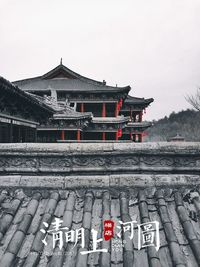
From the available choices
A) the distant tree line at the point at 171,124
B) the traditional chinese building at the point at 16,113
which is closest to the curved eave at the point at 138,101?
the traditional chinese building at the point at 16,113

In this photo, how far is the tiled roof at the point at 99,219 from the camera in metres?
2.26

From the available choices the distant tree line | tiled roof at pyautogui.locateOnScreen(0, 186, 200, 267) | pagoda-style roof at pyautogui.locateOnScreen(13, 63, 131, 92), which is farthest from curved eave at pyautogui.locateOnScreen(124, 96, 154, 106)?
the distant tree line

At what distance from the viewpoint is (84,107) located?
2672 cm

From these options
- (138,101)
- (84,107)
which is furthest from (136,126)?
(84,107)

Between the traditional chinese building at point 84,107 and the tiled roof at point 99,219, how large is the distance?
13.9 metres

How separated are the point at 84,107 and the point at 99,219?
24312 millimetres

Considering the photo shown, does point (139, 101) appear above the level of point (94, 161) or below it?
above

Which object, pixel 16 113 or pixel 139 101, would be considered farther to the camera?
pixel 139 101

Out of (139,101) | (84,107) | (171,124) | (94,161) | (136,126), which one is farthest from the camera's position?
(171,124)

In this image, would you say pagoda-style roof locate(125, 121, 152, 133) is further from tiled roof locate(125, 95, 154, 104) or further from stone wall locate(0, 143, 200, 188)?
stone wall locate(0, 143, 200, 188)

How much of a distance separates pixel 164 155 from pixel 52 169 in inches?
62.8

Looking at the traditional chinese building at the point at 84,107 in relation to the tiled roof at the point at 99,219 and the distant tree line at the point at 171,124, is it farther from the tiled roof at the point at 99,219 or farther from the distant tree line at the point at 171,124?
the distant tree line at the point at 171,124

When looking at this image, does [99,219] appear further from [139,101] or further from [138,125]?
[139,101]

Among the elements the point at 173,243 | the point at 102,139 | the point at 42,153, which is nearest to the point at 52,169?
the point at 42,153
